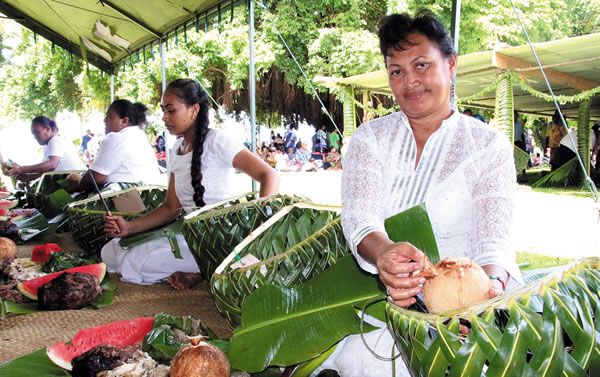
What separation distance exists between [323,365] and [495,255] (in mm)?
690

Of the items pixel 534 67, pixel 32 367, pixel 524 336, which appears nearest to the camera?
pixel 524 336

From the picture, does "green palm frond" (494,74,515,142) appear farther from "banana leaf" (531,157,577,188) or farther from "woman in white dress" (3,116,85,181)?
"woman in white dress" (3,116,85,181)

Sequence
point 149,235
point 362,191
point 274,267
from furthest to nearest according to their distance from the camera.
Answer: point 149,235, point 274,267, point 362,191

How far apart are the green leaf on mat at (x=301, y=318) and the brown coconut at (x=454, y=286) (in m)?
0.41

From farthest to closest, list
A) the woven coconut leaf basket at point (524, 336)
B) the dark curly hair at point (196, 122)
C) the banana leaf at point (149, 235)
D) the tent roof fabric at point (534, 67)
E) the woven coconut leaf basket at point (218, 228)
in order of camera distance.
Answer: the tent roof fabric at point (534, 67) < the dark curly hair at point (196, 122) < the banana leaf at point (149, 235) < the woven coconut leaf basket at point (218, 228) < the woven coconut leaf basket at point (524, 336)

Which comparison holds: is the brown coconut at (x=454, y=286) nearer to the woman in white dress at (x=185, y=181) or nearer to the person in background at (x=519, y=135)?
the woman in white dress at (x=185, y=181)

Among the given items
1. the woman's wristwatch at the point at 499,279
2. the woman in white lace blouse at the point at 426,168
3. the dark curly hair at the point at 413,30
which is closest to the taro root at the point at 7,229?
the woman in white lace blouse at the point at 426,168

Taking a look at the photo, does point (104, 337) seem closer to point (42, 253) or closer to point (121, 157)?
point (42, 253)

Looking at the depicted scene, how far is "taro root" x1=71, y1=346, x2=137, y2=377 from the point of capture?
4.79 feet

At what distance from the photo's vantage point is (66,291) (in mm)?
2479

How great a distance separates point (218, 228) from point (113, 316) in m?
0.63

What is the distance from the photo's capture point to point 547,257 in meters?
4.98

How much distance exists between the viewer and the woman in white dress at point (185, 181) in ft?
10.4

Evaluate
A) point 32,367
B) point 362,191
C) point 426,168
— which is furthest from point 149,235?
point 426,168
